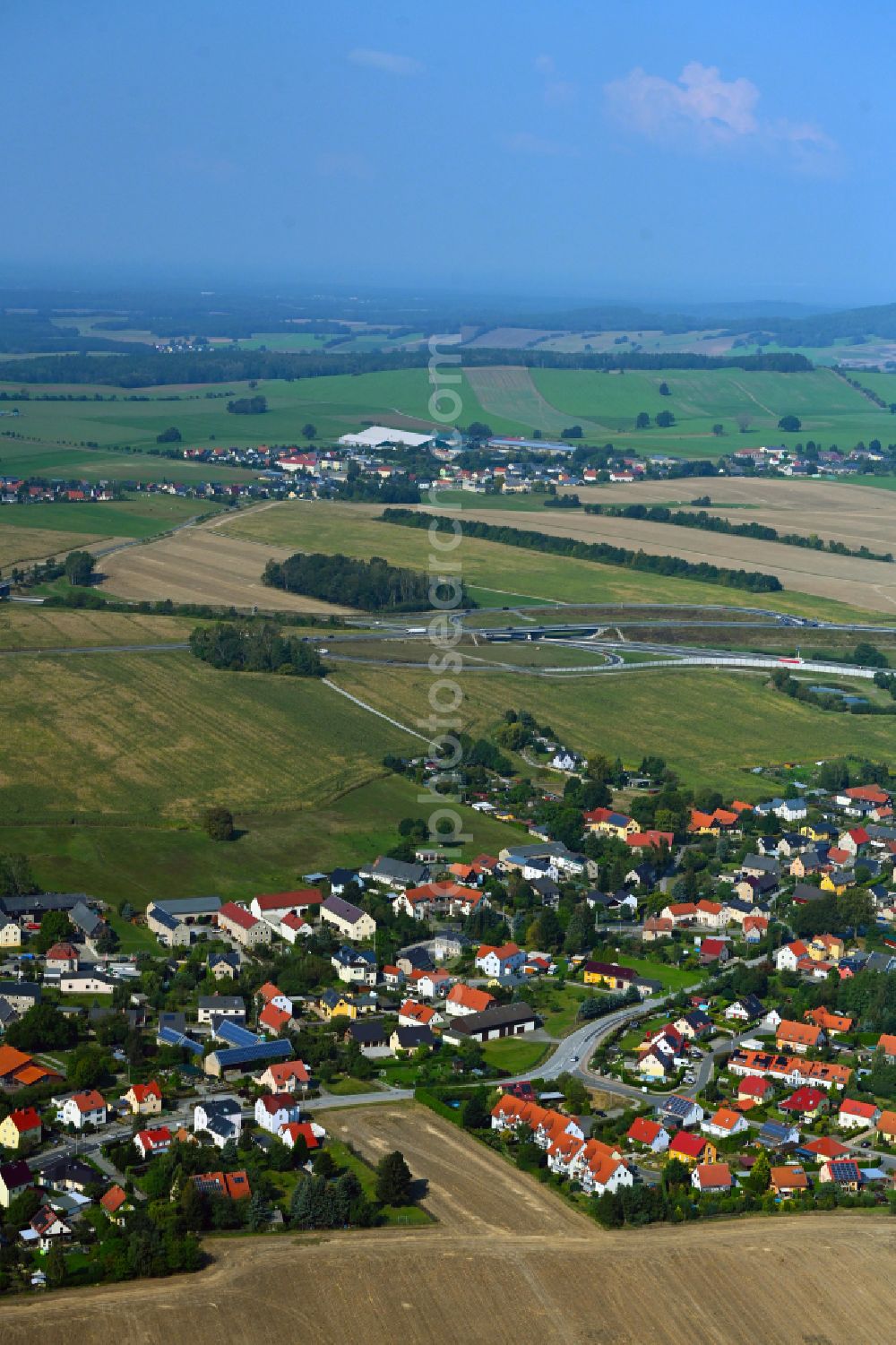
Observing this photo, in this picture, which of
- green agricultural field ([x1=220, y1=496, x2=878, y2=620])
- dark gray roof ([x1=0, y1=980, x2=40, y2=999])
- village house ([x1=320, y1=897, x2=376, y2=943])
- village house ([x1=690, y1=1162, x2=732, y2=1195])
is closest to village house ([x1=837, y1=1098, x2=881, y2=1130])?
village house ([x1=690, y1=1162, x2=732, y2=1195])

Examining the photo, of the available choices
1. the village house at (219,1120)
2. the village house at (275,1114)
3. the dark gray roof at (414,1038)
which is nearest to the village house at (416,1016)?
the dark gray roof at (414,1038)

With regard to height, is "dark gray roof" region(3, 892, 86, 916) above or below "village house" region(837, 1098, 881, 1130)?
above

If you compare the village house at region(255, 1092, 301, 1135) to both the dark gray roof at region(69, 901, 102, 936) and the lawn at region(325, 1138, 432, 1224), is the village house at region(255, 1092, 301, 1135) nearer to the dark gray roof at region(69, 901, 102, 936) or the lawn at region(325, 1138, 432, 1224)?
the lawn at region(325, 1138, 432, 1224)

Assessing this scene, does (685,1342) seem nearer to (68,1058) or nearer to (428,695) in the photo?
(68,1058)

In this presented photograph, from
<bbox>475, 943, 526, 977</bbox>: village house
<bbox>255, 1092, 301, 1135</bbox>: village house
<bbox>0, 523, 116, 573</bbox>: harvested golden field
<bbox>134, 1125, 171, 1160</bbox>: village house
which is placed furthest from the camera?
<bbox>0, 523, 116, 573</bbox>: harvested golden field

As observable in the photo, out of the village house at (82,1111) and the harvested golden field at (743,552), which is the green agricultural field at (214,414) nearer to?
the harvested golden field at (743,552)

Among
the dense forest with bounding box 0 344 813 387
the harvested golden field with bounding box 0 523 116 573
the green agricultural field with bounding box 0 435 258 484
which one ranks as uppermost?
the dense forest with bounding box 0 344 813 387
